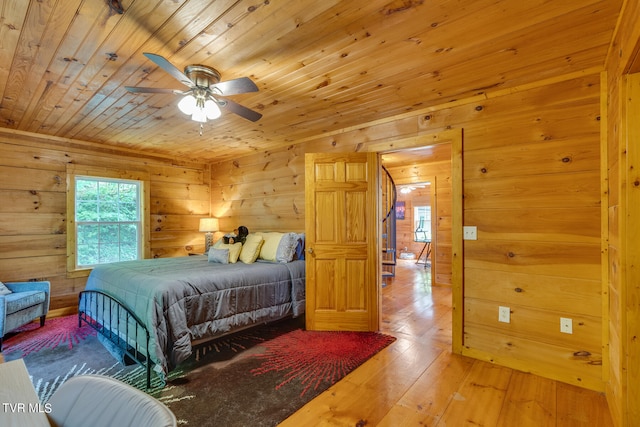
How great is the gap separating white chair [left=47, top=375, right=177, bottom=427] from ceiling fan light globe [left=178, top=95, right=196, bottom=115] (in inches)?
73.7

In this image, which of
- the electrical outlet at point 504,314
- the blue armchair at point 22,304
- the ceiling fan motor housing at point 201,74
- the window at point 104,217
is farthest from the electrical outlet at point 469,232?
the window at point 104,217

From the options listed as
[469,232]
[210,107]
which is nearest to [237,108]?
[210,107]

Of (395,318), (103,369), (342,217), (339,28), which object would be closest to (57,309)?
(103,369)

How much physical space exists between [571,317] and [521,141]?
1426 millimetres

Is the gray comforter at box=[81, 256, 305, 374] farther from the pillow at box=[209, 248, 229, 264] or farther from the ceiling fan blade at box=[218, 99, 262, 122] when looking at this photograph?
the ceiling fan blade at box=[218, 99, 262, 122]

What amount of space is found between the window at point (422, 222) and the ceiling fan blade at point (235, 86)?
8342 millimetres

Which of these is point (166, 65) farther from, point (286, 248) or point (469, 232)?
point (469, 232)

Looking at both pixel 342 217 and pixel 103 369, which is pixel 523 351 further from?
pixel 103 369

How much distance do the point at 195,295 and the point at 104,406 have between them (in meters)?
1.98

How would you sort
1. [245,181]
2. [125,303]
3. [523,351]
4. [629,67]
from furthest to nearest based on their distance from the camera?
[245,181], [125,303], [523,351], [629,67]

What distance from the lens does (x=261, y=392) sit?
2230 millimetres

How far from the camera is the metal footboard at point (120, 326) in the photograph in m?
2.43

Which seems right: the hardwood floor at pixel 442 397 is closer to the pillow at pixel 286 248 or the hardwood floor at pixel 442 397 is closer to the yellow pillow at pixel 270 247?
the pillow at pixel 286 248

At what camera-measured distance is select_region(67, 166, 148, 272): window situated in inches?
169
